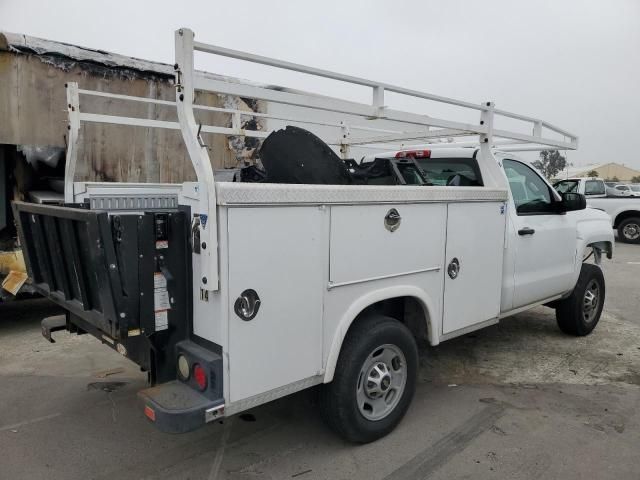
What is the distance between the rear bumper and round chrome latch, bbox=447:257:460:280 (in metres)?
1.98

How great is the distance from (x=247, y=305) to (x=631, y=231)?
16.9 metres

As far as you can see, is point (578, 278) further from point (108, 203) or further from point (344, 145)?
point (108, 203)

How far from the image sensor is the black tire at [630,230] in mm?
15922

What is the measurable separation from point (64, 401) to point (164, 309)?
206 centimetres

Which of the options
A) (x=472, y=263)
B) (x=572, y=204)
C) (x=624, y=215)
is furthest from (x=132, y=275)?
(x=624, y=215)

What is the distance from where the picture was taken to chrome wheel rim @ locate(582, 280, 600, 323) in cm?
573

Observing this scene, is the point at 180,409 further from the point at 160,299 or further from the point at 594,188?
the point at 594,188

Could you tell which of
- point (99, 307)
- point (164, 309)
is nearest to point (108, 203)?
point (99, 307)

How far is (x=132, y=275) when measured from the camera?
8.36 ft

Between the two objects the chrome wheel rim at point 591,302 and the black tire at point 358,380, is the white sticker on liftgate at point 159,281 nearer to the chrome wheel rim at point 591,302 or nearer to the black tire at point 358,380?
the black tire at point 358,380

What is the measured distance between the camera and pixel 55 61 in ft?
22.1

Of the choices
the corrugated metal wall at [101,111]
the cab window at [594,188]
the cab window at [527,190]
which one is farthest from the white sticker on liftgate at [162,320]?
the cab window at [594,188]

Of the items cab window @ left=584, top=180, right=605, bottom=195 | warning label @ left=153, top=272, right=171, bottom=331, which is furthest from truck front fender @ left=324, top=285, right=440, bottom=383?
cab window @ left=584, top=180, right=605, bottom=195

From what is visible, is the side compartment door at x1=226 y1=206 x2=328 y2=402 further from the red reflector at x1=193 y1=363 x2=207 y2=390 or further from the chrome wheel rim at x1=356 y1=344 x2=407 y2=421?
the chrome wheel rim at x1=356 y1=344 x2=407 y2=421
